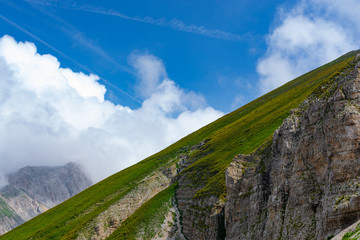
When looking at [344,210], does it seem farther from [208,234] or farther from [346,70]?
[208,234]

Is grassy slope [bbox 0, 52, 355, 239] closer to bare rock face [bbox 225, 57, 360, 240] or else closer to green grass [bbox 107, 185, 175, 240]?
green grass [bbox 107, 185, 175, 240]

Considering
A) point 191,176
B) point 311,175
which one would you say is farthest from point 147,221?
point 311,175

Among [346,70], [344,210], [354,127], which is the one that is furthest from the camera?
[346,70]

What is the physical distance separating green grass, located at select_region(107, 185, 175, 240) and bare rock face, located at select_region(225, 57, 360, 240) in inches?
1508

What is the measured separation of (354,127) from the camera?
40969 mm

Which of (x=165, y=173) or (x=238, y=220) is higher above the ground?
(x=165, y=173)

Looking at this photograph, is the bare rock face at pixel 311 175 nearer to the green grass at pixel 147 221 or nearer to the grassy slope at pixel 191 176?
the grassy slope at pixel 191 176

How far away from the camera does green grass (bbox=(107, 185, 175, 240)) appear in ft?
311

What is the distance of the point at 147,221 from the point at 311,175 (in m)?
65.5

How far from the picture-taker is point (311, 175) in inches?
1790

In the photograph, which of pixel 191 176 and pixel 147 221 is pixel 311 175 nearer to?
pixel 147 221

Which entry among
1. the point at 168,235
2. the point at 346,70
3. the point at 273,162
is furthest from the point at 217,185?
the point at 346,70

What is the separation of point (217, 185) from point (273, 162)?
2996 cm

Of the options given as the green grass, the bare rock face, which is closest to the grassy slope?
the green grass
